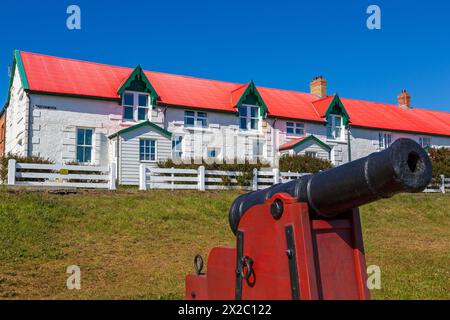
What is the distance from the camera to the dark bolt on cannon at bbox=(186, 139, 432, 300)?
129 inches

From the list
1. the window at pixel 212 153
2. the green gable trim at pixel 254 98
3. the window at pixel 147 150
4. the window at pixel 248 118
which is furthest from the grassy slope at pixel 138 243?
the green gable trim at pixel 254 98

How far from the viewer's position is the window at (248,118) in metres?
26.0

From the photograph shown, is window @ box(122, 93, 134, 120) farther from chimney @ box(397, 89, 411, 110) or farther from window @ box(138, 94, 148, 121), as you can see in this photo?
chimney @ box(397, 89, 411, 110)

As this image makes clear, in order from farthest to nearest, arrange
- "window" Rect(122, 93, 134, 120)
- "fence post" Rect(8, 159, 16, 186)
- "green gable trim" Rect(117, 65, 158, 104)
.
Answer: "window" Rect(122, 93, 134, 120) → "green gable trim" Rect(117, 65, 158, 104) → "fence post" Rect(8, 159, 16, 186)

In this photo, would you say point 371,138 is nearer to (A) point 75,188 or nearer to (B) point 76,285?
(A) point 75,188

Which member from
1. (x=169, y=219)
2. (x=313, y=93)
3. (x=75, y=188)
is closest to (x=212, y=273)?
(x=169, y=219)

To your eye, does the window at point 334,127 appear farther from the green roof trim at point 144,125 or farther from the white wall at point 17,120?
the white wall at point 17,120

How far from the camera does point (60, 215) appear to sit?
12.1 m

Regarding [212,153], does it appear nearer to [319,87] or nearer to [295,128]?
[295,128]

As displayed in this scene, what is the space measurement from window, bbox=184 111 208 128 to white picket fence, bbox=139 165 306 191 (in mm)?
5939

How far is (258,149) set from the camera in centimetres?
2614

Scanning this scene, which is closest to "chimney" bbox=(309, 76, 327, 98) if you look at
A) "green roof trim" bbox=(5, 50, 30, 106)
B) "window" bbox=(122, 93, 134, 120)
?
"window" bbox=(122, 93, 134, 120)

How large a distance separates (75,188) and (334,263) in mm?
13195

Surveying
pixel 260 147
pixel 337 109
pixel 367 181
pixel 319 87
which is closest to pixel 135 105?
pixel 260 147
